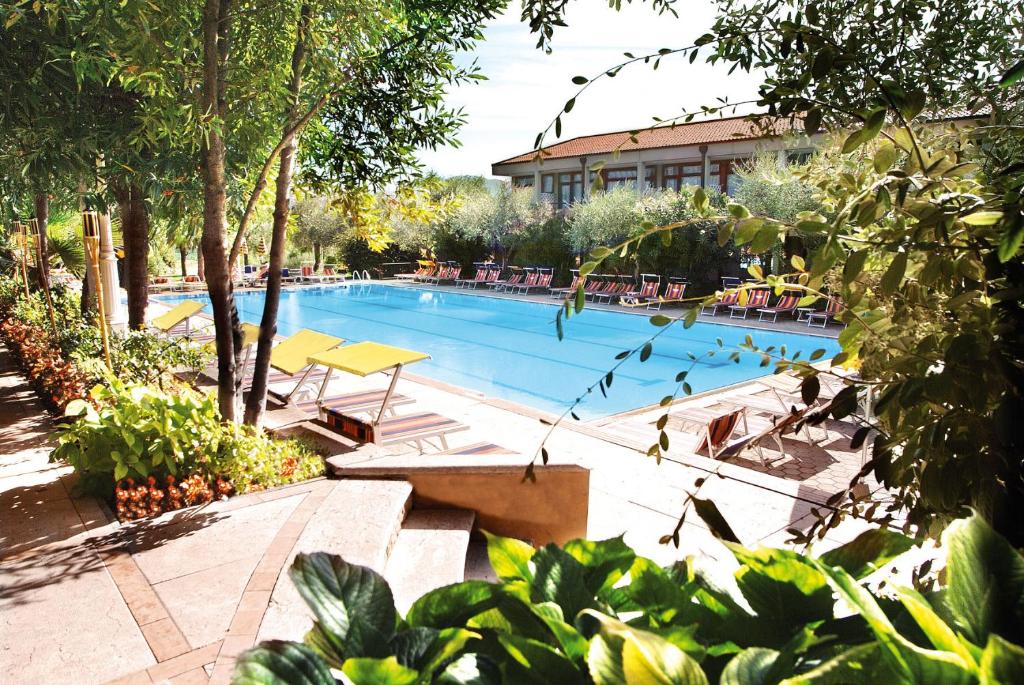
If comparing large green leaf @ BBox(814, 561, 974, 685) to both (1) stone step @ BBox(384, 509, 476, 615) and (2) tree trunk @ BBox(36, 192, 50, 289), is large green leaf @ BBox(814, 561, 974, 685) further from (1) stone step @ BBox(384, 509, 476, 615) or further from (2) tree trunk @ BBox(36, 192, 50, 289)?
(2) tree trunk @ BBox(36, 192, 50, 289)

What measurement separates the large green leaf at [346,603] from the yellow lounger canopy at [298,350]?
7.91 meters

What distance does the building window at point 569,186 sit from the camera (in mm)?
35481

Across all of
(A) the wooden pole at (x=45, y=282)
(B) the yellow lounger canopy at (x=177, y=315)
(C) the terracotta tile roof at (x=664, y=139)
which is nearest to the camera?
(A) the wooden pole at (x=45, y=282)

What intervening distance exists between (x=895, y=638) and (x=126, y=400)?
5.32 meters

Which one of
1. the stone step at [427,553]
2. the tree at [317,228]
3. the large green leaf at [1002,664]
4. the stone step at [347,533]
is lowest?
the stone step at [427,553]

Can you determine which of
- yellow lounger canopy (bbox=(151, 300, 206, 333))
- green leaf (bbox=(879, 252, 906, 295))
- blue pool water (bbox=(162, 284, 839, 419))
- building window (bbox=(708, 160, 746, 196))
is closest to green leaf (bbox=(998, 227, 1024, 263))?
green leaf (bbox=(879, 252, 906, 295))

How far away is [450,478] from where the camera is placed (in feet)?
16.6

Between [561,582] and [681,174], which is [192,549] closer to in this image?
[561,582]

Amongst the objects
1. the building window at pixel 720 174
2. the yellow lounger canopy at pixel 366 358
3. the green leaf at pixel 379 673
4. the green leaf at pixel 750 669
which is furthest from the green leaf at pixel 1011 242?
the building window at pixel 720 174

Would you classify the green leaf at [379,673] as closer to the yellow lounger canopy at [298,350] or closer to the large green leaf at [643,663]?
the large green leaf at [643,663]

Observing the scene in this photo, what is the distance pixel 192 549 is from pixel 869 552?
3943 millimetres

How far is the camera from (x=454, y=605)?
2.91ft

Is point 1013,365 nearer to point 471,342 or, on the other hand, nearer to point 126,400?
point 126,400

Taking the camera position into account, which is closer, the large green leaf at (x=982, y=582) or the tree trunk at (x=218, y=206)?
the large green leaf at (x=982, y=582)
